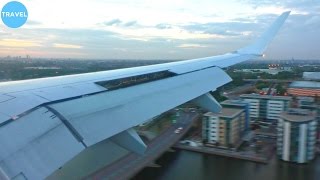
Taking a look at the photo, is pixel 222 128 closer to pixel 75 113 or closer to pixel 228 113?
pixel 228 113

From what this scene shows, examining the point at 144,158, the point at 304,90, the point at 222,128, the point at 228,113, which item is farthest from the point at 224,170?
the point at 304,90

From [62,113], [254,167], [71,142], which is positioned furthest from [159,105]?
[254,167]

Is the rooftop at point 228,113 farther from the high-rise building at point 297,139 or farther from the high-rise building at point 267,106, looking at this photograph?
the high-rise building at point 267,106

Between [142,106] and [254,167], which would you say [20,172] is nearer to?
[142,106]

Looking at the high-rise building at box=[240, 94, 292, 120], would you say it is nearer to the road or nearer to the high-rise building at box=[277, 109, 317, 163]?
the road

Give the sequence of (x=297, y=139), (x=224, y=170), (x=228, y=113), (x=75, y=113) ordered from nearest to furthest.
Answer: (x=75, y=113), (x=224, y=170), (x=297, y=139), (x=228, y=113)

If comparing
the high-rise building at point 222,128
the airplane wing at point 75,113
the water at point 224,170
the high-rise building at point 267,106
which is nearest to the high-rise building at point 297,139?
the water at point 224,170
